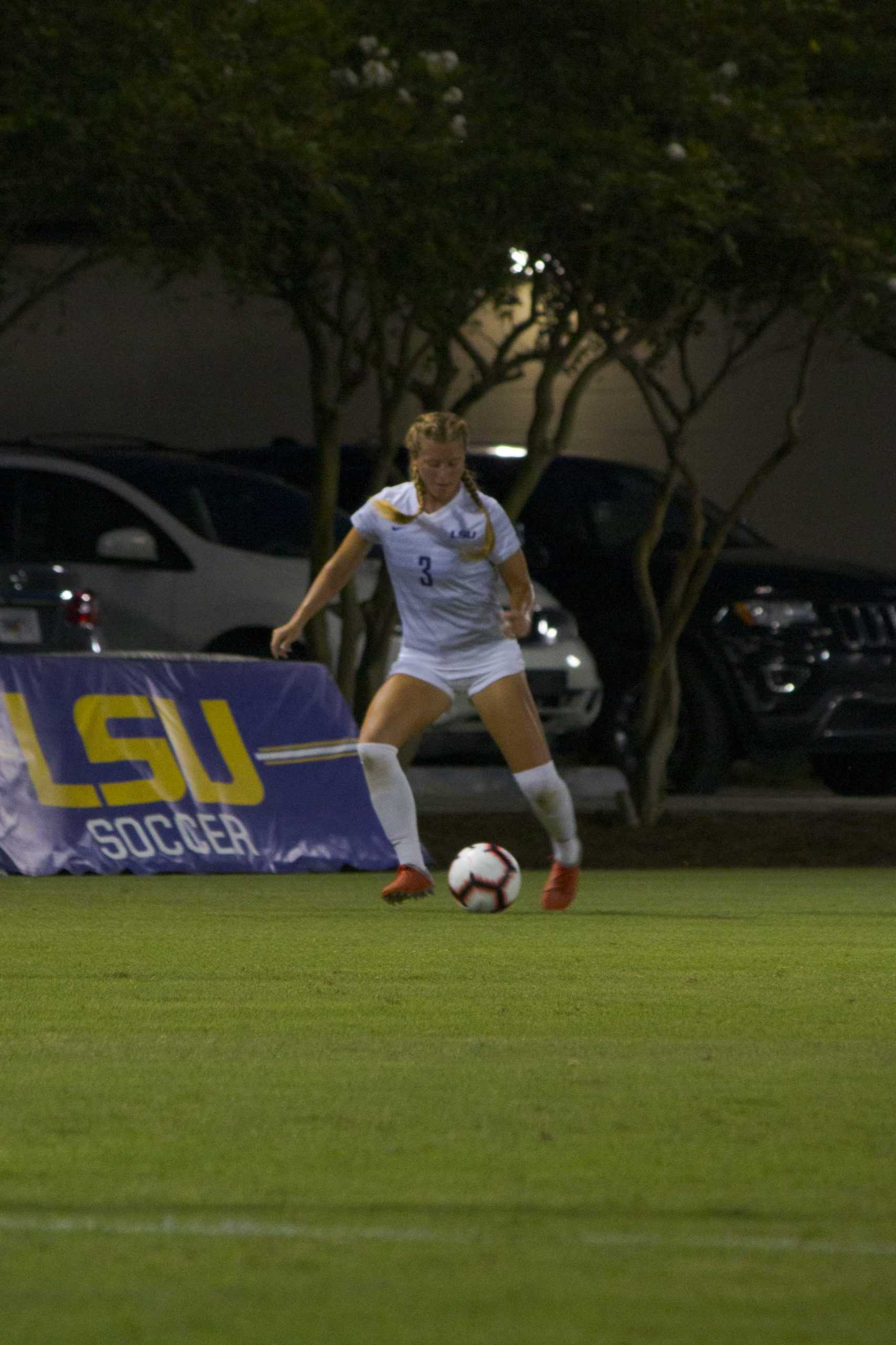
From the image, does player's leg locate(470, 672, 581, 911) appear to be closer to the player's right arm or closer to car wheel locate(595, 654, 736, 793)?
the player's right arm

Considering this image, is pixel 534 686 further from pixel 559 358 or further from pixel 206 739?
pixel 206 739

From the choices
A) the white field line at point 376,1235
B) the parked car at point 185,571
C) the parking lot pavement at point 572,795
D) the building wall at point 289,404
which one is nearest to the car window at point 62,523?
the parked car at point 185,571

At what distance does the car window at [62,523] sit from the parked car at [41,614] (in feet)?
8.29

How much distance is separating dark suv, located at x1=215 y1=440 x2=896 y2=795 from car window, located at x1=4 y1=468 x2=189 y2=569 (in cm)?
259

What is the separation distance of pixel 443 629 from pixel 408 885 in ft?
A: 3.64

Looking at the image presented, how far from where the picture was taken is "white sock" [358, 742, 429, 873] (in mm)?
11508

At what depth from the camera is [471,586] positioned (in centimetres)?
1136

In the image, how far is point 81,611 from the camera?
15.8 metres

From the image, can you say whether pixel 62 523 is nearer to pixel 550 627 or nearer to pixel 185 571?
pixel 185 571

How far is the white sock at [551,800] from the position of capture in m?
11.6

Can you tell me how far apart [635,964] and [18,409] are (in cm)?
1900

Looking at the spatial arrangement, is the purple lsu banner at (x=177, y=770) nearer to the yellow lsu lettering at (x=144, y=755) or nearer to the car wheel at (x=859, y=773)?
the yellow lsu lettering at (x=144, y=755)

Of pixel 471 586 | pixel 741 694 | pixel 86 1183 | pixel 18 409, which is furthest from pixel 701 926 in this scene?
pixel 18 409

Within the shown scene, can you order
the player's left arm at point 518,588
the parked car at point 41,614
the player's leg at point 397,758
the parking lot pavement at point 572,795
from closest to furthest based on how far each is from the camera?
the player's left arm at point 518,588, the player's leg at point 397,758, the parked car at point 41,614, the parking lot pavement at point 572,795
